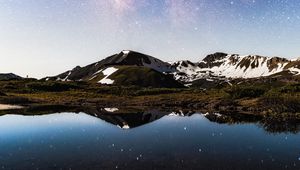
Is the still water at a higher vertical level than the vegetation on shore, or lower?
lower

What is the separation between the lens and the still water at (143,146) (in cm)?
3078

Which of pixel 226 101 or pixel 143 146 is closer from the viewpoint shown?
pixel 143 146

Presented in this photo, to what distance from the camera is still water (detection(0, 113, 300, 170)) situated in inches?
1212

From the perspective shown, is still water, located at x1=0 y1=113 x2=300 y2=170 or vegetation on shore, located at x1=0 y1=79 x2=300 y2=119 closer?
still water, located at x1=0 y1=113 x2=300 y2=170

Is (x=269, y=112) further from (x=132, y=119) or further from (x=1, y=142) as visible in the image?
(x=1, y=142)

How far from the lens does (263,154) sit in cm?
3522

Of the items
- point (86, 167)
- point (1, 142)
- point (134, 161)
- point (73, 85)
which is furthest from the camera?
point (73, 85)

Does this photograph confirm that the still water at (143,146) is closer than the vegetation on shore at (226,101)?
Yes

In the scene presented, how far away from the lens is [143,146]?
39.5 meters

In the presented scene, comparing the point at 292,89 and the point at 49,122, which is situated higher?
the point at 292,89

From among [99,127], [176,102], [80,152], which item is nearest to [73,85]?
[176,102]

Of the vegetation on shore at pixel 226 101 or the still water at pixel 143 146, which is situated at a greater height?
the vegetation on shore at pixel 226 101

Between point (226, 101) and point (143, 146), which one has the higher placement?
point (226, 101)

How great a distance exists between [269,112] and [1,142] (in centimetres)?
5134
